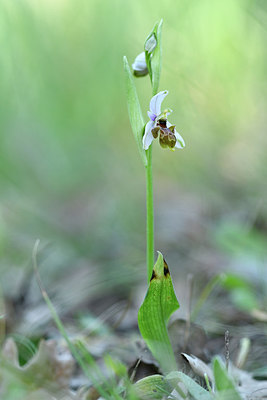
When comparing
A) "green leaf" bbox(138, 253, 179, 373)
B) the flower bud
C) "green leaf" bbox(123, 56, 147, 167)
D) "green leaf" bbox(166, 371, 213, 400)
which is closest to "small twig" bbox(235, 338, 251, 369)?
"green leaf" bbox(138, 253, 179, 373)

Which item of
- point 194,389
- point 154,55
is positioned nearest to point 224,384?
point 194,389

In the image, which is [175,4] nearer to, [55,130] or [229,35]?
[229,35]

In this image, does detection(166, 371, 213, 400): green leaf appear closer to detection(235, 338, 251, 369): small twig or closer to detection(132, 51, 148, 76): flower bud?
detection(235, 338, 251, 369): small twig

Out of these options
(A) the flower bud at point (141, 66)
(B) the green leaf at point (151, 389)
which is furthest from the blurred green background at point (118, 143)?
(A) the flower bud at point (141, 66)

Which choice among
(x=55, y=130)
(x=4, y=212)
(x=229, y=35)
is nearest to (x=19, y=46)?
(x=55, y=130)

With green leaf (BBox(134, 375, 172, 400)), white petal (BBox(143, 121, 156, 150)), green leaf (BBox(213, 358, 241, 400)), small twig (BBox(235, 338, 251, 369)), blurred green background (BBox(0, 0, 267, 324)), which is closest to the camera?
green leaf (BBox(213, 358, 241, 400))

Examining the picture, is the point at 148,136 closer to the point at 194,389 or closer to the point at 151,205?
the point at 151,205
